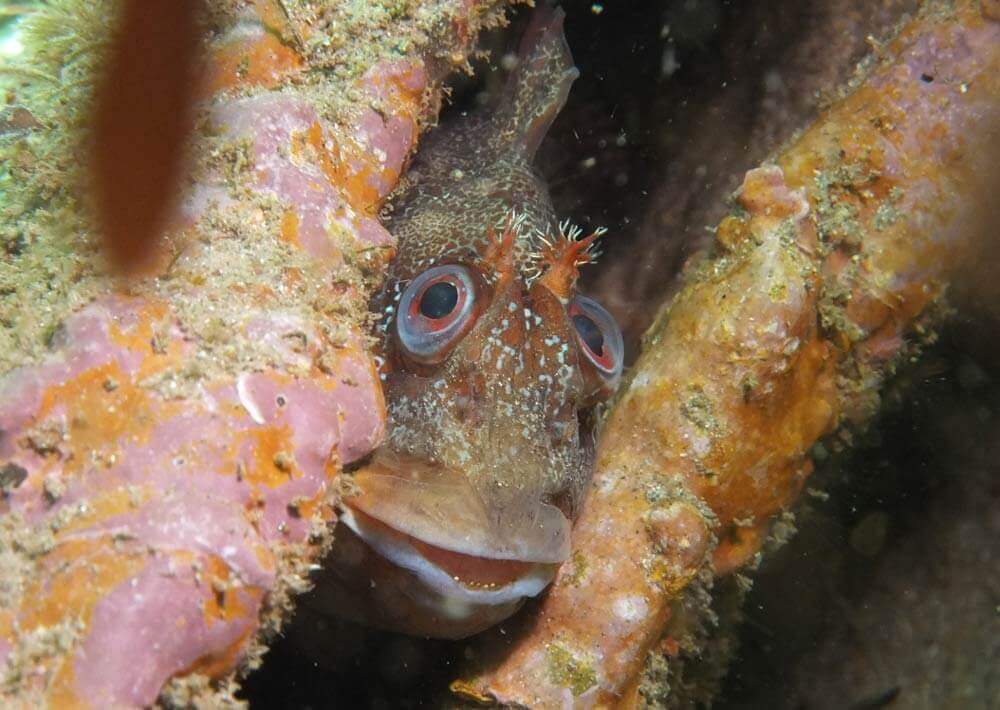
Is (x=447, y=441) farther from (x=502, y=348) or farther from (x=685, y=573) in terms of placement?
(x=685, y=573)

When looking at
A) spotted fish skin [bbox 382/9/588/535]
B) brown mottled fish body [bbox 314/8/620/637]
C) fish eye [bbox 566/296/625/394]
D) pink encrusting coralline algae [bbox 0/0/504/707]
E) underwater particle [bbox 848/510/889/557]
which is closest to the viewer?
pink encrusting coralline algae [bbox 0/0/504/707]

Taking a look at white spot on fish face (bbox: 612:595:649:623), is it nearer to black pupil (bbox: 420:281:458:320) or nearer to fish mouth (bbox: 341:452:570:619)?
fish mouth (bbox: 341:452:570:619)

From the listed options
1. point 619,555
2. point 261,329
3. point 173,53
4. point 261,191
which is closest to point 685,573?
point 619,555

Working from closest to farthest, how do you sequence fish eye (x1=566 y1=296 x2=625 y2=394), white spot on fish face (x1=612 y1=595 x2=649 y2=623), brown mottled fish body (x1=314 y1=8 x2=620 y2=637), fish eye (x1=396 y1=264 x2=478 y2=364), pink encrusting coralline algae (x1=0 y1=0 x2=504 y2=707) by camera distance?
pink encrusting coralline algae (x1=0 y1=0 x2=504 y2=707) → brown mottled fish body (x1=314 y1=8 x2=620 y2=637) → fish eye (x1=396 y1=264 x2=478 y2=364) → white spot on fish face (x1=612 y1=595 x2=649 y2=623) → fish eye (x1=566 y1=296 x2=625 y2=394)

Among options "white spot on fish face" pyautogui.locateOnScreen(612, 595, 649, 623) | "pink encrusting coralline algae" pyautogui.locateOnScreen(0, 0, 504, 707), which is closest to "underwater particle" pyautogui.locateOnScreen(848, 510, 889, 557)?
"white spot on fish face" pyautogui.locateOnScreen(612, 595, 649, 623)

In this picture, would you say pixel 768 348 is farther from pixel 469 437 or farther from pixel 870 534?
pixel 870 534

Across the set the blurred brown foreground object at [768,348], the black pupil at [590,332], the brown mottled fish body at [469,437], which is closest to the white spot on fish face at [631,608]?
the blurred brown foreground object at [768,348]

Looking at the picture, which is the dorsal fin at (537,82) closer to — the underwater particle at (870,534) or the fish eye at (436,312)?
the fish eye at (436,312)
